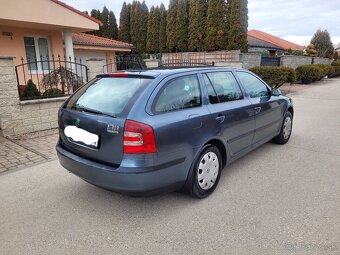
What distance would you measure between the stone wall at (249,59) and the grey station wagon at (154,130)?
1198cm

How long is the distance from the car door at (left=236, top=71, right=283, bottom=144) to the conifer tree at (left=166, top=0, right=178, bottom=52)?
17.1 m

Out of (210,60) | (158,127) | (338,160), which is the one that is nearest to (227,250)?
(158,127)

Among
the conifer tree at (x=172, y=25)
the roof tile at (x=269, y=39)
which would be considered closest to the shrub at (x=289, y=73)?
the conifer tree at (x=172, y=25)

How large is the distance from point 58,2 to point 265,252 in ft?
37.9

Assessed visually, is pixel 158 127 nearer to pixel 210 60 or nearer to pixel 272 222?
pixel 272 222

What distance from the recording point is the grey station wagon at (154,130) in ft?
8.98

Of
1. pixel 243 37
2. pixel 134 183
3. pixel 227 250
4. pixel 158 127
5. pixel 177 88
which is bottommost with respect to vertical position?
pixel 227 250

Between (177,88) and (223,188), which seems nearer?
(177,88)

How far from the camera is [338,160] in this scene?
15.2 feet

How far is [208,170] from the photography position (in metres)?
3.43

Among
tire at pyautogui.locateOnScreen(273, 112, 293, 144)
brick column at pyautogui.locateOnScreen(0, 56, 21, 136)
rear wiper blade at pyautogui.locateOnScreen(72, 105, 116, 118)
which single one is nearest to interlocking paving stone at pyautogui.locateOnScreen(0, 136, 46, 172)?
brick column at pyautogui.locateOnScreen(0, 56, 21, 136)

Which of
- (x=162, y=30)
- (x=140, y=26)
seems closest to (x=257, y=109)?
(x=162, y=30)

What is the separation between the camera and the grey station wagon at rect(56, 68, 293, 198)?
2.74 m

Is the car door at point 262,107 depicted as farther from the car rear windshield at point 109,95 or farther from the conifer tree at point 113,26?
the conifer tree at point 113,26
